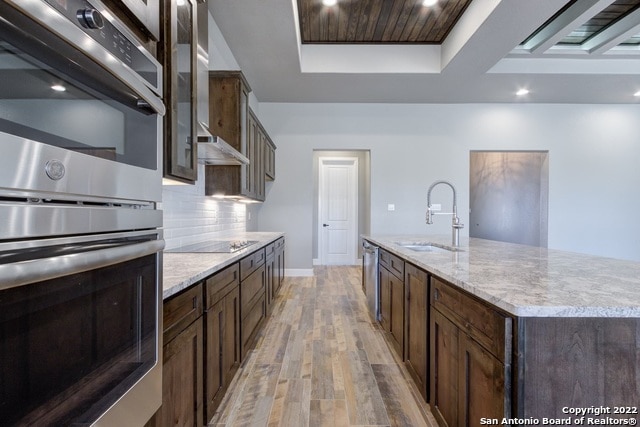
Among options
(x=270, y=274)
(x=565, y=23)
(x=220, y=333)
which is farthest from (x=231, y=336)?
(x=565, y=23)

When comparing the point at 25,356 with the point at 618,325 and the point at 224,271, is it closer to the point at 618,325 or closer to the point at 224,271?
the point at 224,271

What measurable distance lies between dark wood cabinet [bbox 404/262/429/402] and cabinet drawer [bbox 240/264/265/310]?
108 centimetres

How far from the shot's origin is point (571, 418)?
89 cm

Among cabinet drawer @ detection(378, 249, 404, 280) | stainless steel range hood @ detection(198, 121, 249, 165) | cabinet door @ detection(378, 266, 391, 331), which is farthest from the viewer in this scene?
cabinet door @ detection(378, 266, 391, 331)

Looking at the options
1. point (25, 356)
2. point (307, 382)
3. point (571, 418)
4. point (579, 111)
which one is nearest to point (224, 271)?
point (307, 382)

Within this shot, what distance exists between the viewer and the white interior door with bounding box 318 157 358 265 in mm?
6793

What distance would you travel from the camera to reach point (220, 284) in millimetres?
1617

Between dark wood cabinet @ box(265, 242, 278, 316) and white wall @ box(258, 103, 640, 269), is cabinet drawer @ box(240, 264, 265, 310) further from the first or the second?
white wall @ box(258, 103, 640, 269)

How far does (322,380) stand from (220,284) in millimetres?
1024

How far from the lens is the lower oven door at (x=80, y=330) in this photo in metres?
0.50

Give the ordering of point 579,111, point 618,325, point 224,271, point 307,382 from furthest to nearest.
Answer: point 579,111, point 307,382, point 224,271, point 618,325

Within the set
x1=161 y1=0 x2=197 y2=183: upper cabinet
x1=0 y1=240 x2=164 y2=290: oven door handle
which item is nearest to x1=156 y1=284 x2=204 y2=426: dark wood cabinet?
x1=0 y1=240 x2=164 y2=290: oven door handle

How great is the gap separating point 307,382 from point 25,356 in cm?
181

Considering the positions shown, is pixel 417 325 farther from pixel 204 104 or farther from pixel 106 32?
pixel 204 104
